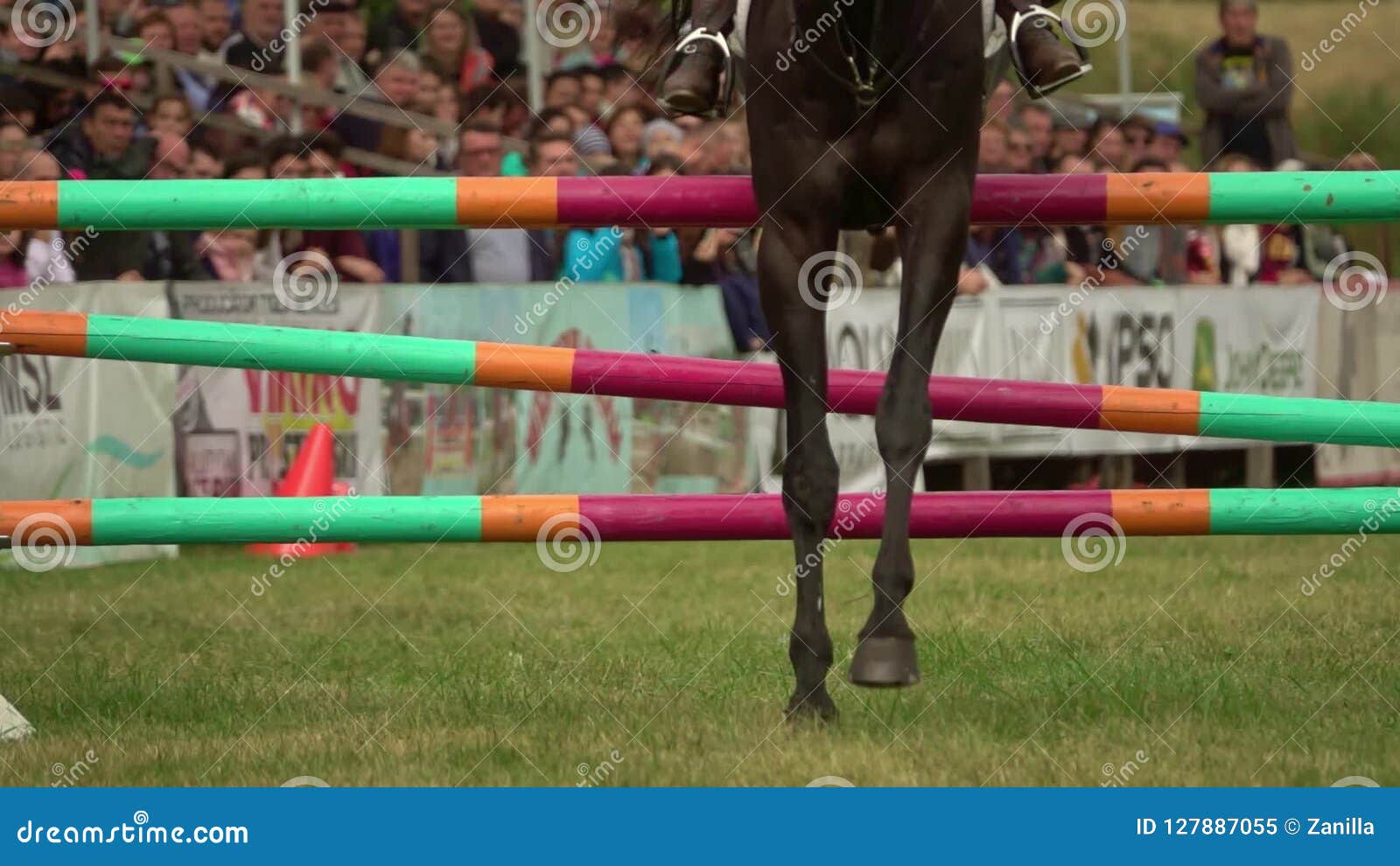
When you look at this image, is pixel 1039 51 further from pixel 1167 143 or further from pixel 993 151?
pixel 1167 143

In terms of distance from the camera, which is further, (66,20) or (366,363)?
(66,20)

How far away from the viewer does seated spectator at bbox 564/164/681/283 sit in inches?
459

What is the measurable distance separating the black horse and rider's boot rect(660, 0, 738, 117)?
170 mm

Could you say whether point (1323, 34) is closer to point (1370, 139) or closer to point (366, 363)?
point (1370, 139)

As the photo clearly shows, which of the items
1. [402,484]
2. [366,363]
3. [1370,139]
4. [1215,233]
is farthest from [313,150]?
[1370,139]

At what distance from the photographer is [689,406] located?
11648mm

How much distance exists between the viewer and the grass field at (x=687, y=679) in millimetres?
4461

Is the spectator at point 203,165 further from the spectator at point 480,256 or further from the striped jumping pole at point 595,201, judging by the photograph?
the striped jumping pole at point 595,201

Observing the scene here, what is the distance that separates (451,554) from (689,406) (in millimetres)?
1810
